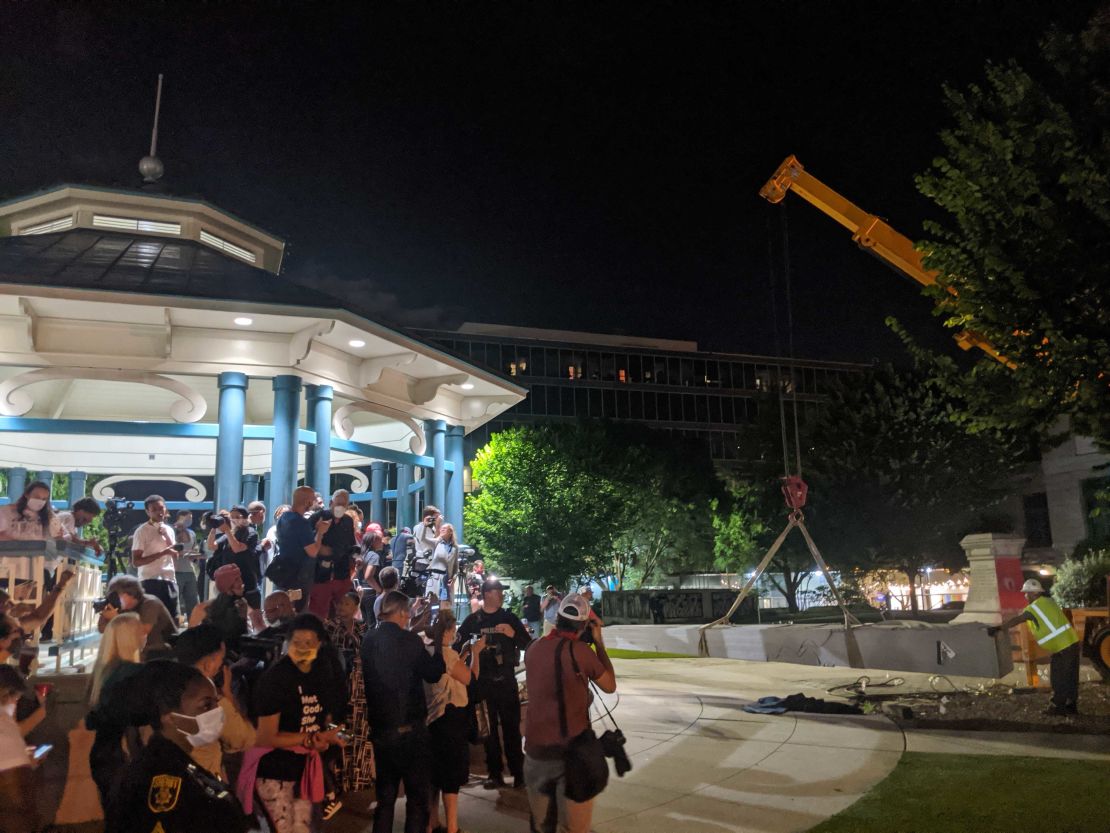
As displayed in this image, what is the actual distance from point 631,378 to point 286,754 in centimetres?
8385

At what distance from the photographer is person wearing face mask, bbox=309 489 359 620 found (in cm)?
952

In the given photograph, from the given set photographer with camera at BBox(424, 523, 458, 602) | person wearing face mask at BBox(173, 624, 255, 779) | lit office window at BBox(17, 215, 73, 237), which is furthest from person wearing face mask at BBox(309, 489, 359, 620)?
lit office window at BBox(17, 215, 73, 237)

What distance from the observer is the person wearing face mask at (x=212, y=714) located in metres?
4.51

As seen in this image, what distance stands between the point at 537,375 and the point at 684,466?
80.4 ft

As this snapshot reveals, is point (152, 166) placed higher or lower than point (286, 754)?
higher

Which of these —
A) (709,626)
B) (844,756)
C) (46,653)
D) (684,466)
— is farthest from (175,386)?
(684,466)

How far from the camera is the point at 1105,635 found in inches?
559

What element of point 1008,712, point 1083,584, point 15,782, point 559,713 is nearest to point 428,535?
point 559,713

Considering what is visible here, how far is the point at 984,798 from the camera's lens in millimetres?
7602

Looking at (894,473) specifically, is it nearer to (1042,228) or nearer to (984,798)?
(1042,228)

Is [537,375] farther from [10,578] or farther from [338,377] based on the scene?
[10,578]

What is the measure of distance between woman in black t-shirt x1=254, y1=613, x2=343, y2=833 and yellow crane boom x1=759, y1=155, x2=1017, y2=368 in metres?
23.8

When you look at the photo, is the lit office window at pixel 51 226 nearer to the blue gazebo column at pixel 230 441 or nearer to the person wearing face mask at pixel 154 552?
the blue gazebo column at pixel 230 441

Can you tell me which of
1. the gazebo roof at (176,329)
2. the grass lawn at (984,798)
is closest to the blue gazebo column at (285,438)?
the gazebo roof at (176,329)
